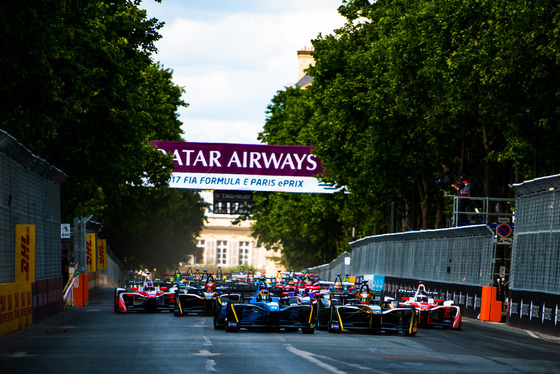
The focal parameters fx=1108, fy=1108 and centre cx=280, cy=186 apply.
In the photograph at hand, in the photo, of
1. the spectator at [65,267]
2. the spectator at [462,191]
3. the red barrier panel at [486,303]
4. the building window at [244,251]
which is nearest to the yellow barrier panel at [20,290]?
the spectator at [65,267]

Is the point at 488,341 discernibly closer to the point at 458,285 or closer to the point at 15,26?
the point at 15,26

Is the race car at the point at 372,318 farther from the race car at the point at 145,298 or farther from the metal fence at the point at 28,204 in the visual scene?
the race car at the point at 145,298

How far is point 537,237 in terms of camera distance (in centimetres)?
2848

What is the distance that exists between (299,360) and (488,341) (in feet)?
26.4

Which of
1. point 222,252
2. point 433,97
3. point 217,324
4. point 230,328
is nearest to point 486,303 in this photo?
point 433,97

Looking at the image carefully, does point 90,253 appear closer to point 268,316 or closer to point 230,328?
point 230,328

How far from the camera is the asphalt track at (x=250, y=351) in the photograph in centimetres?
1391

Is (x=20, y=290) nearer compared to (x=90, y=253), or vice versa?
(x=20, y=290)

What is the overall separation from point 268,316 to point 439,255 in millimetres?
20091

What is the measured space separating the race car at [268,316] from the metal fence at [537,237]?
22.8ft

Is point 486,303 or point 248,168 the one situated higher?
point 248,168

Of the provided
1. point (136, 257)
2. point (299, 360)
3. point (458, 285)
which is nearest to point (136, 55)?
point (458, 285)

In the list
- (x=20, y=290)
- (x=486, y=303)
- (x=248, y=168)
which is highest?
(x=248, y=168)

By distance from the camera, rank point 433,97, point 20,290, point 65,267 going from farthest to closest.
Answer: point 433,97
point 65,267
point 20,290
